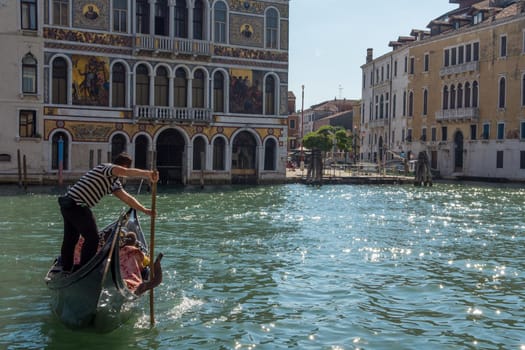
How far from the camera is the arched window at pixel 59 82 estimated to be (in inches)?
880

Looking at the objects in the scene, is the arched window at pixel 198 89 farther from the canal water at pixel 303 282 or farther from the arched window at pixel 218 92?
the canal water at pixel 303 282

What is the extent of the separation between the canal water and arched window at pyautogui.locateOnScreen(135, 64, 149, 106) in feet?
29.8

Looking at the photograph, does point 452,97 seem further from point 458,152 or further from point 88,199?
point 88,199

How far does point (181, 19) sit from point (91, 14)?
339cm

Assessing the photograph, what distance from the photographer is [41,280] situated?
24.3ft

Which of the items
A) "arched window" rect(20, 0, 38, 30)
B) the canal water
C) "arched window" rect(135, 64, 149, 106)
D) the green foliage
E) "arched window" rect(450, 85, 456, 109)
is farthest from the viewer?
the green foliage

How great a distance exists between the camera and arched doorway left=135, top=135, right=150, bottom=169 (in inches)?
942

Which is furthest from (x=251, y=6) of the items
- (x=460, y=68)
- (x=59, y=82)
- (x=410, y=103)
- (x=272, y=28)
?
(x=410, y=103)

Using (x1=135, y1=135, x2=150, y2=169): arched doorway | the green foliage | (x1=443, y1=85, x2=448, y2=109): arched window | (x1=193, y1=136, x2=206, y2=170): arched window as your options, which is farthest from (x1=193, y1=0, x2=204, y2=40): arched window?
the green foliage

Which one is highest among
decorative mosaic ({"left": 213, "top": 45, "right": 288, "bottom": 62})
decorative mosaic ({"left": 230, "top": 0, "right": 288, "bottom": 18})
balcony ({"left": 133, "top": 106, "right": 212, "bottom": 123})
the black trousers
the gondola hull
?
decorative mosaic ({"left": 230, "top": 0, "right": 288, "bottom": 18})

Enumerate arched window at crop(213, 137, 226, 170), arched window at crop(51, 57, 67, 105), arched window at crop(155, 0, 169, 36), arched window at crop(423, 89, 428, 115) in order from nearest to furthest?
arched window at crop(51, 57, 67, 105)
arched window at crop(155, 0, 169, 36)
arched window at crop(213, 137, 226, 170)
arched window at crop(423, 89, 428, 115)

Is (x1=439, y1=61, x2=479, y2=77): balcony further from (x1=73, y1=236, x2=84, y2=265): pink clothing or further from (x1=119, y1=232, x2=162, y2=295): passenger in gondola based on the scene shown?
(x1=73, y1=236, x2=84, y2=265): pink clothing

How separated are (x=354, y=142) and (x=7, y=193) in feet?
101

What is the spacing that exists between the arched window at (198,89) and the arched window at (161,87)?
1019mm
